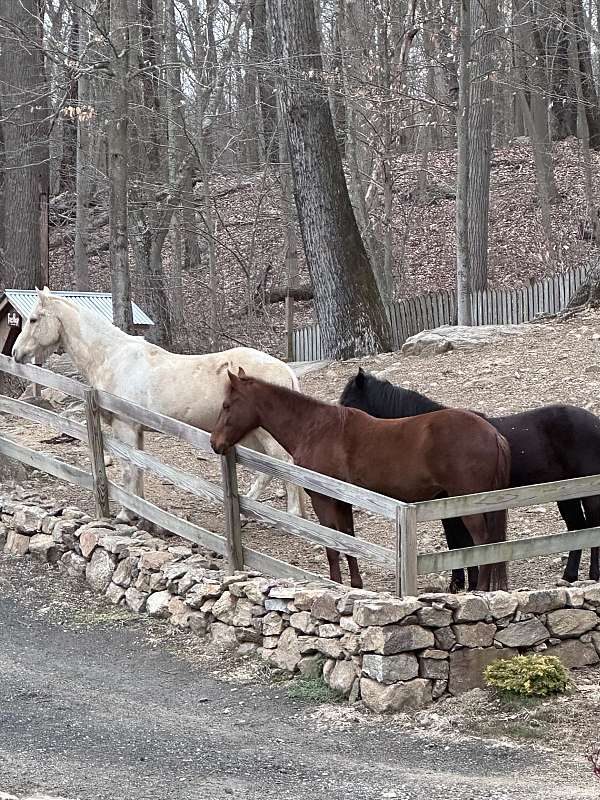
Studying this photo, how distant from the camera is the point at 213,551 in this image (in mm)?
8062

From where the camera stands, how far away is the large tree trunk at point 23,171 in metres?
16.5

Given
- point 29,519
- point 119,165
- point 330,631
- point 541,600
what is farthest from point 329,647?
point 119,165

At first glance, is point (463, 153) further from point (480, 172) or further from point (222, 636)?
point (222, 636)

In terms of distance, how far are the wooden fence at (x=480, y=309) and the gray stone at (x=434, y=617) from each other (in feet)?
32.5

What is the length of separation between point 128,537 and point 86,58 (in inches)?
312

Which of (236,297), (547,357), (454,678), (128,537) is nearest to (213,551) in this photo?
(128,537)

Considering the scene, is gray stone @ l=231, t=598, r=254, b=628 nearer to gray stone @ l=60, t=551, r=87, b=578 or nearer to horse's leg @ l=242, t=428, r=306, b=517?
horse's leg @ l=242, t=428, r=306, b=517

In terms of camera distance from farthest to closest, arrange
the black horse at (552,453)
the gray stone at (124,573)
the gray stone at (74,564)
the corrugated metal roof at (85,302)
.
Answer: the corrugated metal roof at (85,302) < the gray stone at (74,564) < the gray stone at (124,573) < the black horse at (552,453)

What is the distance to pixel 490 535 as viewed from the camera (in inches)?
271

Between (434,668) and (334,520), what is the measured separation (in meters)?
1.45

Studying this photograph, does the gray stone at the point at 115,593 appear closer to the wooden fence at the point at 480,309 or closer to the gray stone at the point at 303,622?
the gray stone at the point at 303,622

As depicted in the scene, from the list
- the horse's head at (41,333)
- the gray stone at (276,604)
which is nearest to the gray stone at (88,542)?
the horse's head at (41,333)

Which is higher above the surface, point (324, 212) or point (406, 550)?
point (324, 212)

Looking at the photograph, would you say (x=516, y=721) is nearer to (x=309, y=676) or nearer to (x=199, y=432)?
(x=309, y=676)
